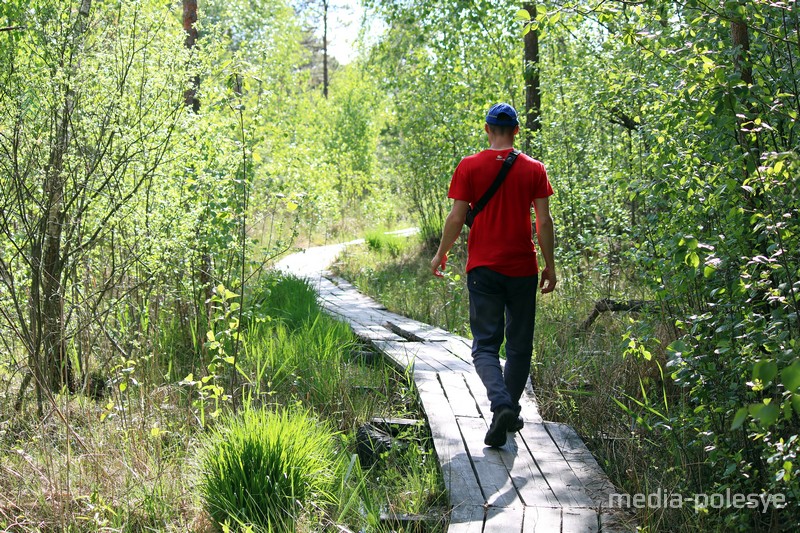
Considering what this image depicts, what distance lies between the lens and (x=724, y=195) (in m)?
3.77

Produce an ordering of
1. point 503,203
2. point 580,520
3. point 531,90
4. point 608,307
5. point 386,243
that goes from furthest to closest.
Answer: point 386,243 → point 531,90 → point 608,307 → point 503,203 → point 580,520

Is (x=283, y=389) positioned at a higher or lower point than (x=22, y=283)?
lower

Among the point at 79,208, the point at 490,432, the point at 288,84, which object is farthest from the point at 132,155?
the point at 288,84

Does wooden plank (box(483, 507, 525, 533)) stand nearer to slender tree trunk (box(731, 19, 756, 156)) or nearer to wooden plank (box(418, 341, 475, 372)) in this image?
slender tree trunk (box(731, 19, 756, 156))

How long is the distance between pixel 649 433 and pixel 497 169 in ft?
6.10

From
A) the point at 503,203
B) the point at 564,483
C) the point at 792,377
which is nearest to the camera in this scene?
the point at 792,377

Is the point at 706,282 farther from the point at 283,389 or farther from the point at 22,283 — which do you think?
the point at 22,283

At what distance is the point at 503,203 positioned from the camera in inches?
186

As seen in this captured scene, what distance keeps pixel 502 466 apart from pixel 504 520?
0.70 m

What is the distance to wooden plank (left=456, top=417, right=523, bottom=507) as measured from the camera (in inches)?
154

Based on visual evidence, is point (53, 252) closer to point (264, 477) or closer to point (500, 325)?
point (264, 477)

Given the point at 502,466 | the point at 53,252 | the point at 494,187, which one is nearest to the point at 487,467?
the point at 502,466

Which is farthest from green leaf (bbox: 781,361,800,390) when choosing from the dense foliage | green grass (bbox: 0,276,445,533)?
green grass (bbox: 0,276,445,533)

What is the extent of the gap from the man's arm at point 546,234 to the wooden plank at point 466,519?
5.16 ft
